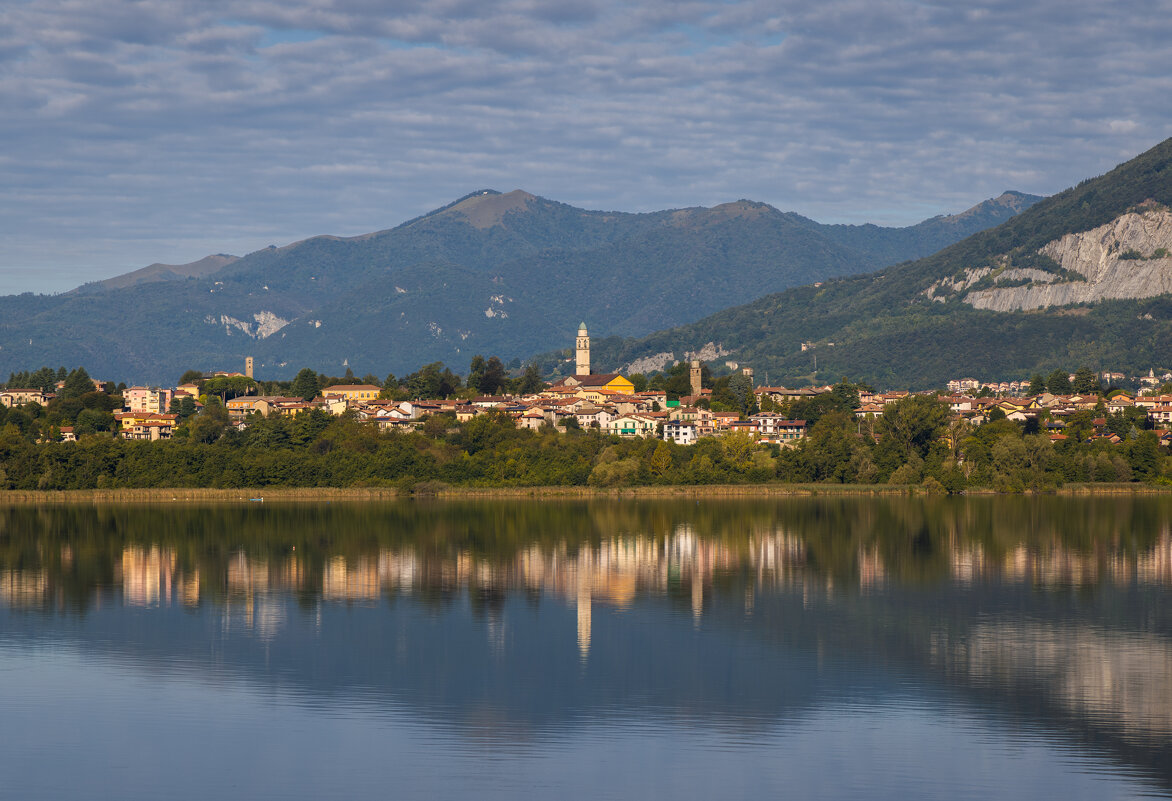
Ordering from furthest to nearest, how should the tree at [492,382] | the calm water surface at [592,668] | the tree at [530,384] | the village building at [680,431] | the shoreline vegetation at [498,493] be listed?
the tree at [530,384] < the tree at [492,382] < the village building at [680,431] < the shoreline vegetation at [498,493] < the calm water surface at [592,668]

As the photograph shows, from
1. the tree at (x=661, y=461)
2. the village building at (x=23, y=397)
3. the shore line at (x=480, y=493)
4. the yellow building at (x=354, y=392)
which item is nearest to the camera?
the shore line at (x=480, y=493)

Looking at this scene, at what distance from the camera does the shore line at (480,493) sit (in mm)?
86688

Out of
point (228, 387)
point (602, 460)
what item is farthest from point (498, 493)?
point (228, 387)

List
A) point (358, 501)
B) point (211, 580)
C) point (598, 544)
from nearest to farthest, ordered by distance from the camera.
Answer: point (211, 580) → point (598, 544) → point (358, 501)

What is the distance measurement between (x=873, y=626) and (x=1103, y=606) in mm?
7607

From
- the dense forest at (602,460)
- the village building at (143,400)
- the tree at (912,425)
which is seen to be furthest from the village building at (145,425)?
the tree at (912,425)

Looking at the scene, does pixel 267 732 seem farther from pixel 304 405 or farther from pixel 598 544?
pixel 304 405

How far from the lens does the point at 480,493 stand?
89.5m

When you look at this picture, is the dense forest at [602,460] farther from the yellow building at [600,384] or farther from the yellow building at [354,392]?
the yellow building at [600,384]

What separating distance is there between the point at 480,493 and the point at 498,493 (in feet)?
3.80

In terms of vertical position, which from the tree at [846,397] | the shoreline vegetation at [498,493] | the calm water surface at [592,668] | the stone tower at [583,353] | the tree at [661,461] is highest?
the stone tower at [583,353]

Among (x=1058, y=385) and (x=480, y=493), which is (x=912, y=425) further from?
(x=1058, y=385)

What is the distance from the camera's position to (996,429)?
9675 centimetres

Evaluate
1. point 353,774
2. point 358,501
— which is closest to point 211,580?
point 353,774
